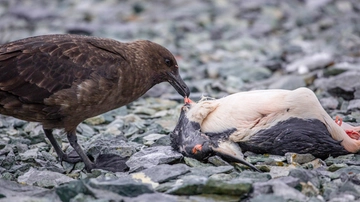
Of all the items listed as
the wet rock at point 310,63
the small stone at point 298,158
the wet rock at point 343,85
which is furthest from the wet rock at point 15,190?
the wet rock at point 310,63

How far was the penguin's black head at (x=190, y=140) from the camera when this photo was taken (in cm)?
551

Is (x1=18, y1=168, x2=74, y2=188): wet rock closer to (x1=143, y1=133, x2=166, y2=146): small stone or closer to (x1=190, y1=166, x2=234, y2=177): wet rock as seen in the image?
(x1=190, y1=166, x2=234, y2=177): wet rock

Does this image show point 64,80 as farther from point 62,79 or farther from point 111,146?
point 111,146

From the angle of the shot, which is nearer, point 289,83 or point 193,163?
point 193,163

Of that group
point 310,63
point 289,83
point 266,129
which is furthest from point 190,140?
point 310,63

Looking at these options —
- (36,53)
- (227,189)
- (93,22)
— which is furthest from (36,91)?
(93,22)

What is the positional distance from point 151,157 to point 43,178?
92cm

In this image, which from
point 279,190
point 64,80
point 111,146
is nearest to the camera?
point 279,190

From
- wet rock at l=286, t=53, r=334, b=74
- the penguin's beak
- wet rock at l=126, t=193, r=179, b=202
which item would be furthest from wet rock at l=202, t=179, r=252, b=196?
wet rock at l=286, t=53, r=334, b=74

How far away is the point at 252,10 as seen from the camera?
14547 mm

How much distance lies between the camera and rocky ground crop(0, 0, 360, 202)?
4648 millimetres

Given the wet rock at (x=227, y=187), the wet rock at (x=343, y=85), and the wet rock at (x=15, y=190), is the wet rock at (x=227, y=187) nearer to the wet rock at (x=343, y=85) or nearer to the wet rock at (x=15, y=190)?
the wet rock at (x=15, y=190)

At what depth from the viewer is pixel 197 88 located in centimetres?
909

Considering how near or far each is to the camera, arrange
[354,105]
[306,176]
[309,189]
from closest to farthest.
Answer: [309,189] < [306,176] < [354,105]
